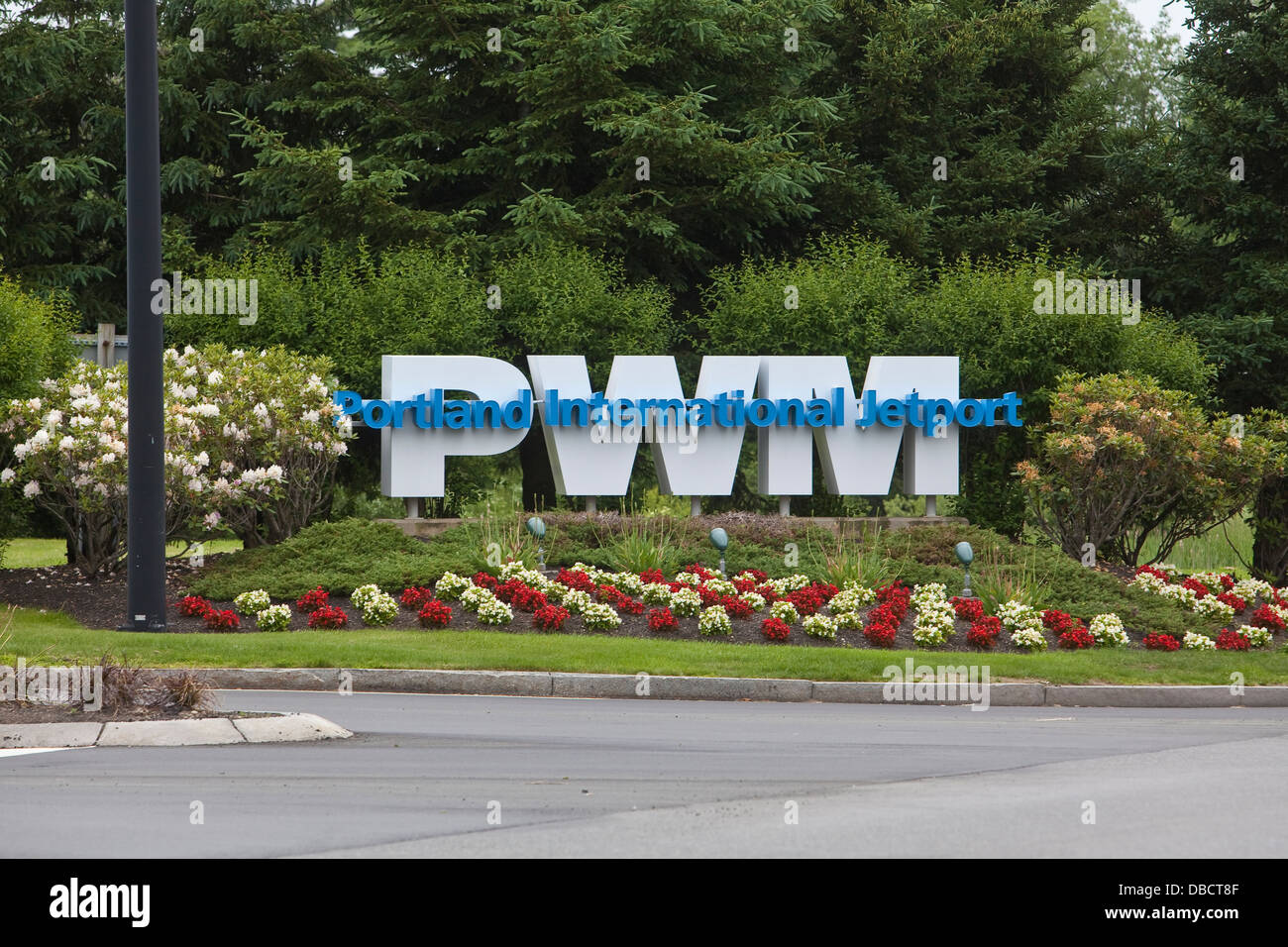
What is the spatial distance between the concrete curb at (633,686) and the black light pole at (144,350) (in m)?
2.60

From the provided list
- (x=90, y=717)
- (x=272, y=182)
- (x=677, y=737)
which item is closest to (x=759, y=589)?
(x=677, y=737)

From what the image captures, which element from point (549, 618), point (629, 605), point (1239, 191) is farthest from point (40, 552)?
point (1239, 191)

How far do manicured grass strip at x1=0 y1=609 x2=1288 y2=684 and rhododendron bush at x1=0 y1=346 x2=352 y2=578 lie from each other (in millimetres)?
3747

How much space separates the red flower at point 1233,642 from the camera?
17.5 m

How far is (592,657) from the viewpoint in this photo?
50.3 feet

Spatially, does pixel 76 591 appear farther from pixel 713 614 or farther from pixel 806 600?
pixel 806 600

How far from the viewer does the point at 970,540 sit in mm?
21609

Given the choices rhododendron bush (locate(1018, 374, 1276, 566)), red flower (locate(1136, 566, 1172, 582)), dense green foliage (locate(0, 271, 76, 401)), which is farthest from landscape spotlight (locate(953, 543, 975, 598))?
dense green foliage (locate(0, 271, 76, 401))

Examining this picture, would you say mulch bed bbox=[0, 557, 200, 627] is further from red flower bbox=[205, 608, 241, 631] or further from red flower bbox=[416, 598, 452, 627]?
red flower bbox=[416, 598, 452, 627]

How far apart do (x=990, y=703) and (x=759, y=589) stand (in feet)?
15.0

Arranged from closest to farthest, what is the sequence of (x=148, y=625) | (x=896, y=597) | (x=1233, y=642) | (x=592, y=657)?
(x=592, y=657) → (x=148, y=625) → (x=1233, y=642) → (x=896, y=597)

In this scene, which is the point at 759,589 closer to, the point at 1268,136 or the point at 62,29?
the point at 1268,136

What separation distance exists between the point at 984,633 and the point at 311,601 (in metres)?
7.75

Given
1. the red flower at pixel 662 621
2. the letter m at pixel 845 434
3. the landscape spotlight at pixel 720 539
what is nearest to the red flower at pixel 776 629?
the red flower at pixel 662 621
